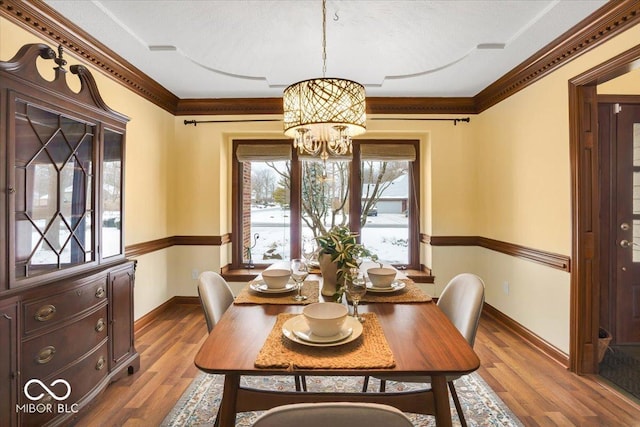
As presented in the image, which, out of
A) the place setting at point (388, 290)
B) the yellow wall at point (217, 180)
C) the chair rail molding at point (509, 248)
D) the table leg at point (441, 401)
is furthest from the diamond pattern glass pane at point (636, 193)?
the table leg at point (441, 401)

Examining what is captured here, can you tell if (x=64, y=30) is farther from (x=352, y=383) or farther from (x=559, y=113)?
(x=559, y=113)

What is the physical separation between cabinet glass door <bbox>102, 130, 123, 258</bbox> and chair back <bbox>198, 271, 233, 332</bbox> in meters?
0.82

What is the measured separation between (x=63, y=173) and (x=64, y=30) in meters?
1.11

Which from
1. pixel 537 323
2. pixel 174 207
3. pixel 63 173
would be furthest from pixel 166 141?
pixel 537 323

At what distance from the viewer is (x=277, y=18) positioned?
2.15 m

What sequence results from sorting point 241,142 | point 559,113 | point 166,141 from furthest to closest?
point 241,142 < point 166,141 < point 559,113

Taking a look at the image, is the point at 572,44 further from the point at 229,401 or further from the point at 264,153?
the point at 229,401

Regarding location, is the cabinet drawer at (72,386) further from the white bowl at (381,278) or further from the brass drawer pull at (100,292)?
the white bowl at (381,278)

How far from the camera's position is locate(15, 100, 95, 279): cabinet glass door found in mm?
1540

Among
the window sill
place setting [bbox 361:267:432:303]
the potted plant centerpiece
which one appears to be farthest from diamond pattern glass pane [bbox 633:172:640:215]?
the potted plant centerpiece

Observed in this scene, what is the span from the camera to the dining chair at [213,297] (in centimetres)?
164

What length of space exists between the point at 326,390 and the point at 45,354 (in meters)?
1.58

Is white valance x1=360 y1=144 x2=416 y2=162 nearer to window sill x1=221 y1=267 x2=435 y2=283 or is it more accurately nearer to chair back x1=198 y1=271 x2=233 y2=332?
window sill x1=221 y1=267 x2=435 y2=283

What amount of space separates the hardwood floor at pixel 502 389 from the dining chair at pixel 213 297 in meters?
0.75
